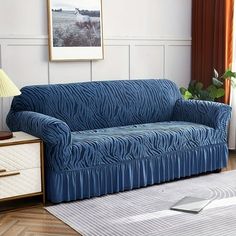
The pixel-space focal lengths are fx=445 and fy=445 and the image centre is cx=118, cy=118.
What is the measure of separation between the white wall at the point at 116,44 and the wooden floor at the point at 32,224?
1185mm

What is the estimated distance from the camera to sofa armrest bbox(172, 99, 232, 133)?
157 inches

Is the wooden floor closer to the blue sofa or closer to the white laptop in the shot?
the blue sofa

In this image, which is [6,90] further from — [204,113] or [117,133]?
[204,113]

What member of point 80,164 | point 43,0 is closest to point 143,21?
point 43,0

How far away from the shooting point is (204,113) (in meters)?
4.09

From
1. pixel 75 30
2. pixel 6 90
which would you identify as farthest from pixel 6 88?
pixel 75 30

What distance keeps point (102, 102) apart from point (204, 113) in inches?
37.0

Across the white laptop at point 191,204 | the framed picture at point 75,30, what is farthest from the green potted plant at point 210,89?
the white laptop at point 191,204

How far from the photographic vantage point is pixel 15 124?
3631mm

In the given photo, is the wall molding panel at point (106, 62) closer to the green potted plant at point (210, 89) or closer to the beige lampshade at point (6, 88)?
the green potted plant at point (210, 89)

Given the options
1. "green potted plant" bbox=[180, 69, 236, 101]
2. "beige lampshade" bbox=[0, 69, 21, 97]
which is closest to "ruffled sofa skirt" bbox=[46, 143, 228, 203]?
"beige lampshade" bbox=[0, 69, 21, 97]

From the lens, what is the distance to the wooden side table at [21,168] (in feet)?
10.0

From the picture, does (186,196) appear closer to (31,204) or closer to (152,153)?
(152,153)

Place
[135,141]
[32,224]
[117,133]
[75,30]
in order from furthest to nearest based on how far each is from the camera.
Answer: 1. [75,30]
2. [117,133]
3. [135,141]
4. [32,224]
